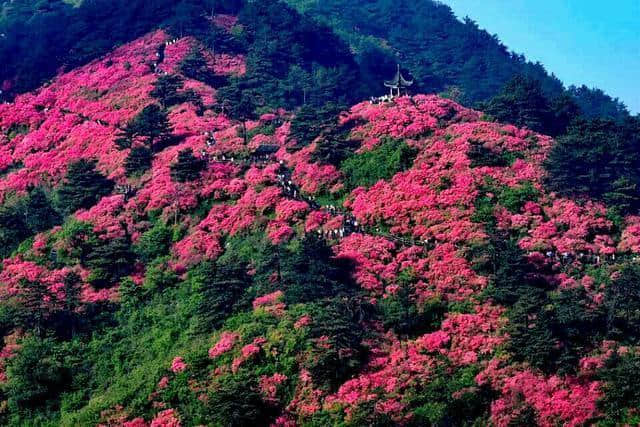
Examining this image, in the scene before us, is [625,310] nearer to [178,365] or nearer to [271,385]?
[271,385]

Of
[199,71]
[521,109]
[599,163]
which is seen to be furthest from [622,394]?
[199,71]

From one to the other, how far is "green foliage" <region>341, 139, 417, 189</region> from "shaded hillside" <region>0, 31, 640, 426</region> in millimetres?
163

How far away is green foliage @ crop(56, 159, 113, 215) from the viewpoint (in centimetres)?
5972

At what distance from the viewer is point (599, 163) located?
56.3m

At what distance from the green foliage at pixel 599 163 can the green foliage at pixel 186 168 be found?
25612mm

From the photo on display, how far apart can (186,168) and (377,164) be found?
46.8ft

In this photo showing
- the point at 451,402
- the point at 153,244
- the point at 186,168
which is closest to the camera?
the point at 451,402

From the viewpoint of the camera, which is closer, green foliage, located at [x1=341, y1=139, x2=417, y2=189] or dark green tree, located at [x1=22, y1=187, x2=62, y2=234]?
green foliage, located at [x1=341, y1=139, x2=417, y2=189]

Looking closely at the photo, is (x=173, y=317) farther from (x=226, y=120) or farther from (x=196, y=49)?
(x=196, y=49)

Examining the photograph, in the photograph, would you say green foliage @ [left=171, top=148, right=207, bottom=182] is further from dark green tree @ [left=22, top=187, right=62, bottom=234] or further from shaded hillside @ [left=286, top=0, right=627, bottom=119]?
shaded hillside @ [left=286, top=0, right=627, bottom=119]

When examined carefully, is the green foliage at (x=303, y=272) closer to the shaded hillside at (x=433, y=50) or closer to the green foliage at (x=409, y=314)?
the green foliage at (x=409, y=314)

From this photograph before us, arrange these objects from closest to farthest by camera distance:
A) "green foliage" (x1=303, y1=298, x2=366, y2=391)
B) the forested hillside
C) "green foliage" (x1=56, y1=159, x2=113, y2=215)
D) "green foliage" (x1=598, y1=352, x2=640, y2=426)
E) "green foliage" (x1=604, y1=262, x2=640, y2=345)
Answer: "green foliage" (x1=598, y1=352, x2=640, y2=426), "green foliage" (x1=303, y1=298, x2=366, y2=391), "green foliage" (x1=604, y1=262, x2=640, y2=345), "green foliage" (x1=56, y1=159, x2=113, y2=215), the forested hillside

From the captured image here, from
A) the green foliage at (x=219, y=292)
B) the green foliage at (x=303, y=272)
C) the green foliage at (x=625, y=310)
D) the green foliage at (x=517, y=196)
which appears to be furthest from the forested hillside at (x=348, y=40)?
the green foliage at (x=219, y=292)

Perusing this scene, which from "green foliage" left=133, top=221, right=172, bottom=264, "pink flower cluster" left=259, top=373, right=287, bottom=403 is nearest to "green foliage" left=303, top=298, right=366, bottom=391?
"pink flower cluster" left=259, top=373, right=287, bottom=403
